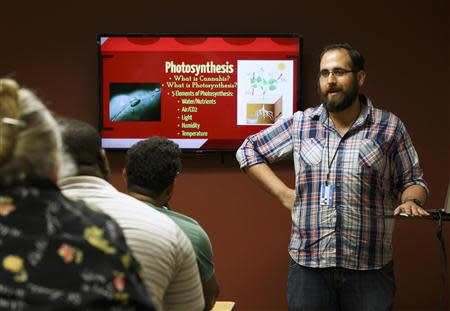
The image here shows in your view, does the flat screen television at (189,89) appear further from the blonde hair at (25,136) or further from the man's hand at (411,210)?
the blonde hair at (25,136)

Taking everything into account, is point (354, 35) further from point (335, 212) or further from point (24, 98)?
point (24, 98)

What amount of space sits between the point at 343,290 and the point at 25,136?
1.84 metres

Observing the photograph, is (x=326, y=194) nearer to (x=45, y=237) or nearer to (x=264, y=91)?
(x=264, y=91)

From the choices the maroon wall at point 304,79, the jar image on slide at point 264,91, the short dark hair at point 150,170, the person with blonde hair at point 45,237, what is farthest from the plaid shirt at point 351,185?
the person with blonde hair at point 45,237

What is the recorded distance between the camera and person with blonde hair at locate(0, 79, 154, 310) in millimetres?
1126

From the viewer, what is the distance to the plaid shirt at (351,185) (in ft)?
9.12

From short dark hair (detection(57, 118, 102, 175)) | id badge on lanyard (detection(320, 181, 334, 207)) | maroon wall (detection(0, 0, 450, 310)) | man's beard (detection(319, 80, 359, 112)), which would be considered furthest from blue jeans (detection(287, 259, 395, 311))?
maroon wall (detection(0, 0, 450, 310))

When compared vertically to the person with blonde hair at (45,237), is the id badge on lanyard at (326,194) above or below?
below

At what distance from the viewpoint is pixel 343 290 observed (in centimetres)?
277

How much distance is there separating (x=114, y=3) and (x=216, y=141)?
3.46 ft

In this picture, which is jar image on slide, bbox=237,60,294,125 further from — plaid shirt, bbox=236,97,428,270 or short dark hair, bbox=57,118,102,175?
short dark hair, bbox=57,118,102,175

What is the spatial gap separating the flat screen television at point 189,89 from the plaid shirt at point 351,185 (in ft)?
4.64

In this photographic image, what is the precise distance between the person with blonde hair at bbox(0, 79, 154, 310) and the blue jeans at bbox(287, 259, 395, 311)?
5.50 feet

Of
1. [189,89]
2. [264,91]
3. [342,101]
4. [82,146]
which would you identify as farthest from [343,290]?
[189,89]
